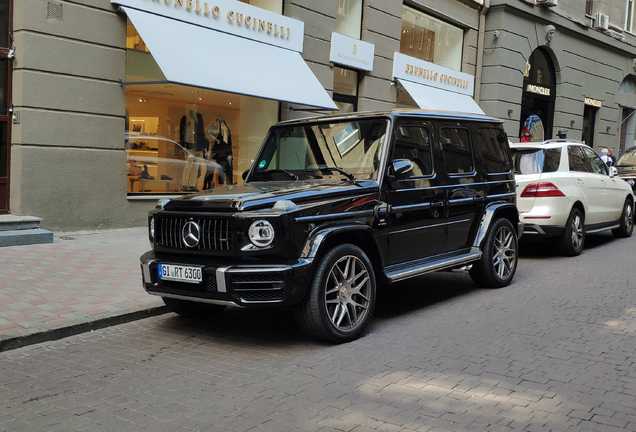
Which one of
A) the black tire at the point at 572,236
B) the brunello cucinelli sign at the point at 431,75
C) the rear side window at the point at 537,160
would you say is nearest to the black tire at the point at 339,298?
the rear side window at the point at 537,160

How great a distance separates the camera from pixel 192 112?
12438mm

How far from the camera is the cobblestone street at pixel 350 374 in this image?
3721 millimetres

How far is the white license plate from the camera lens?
5.03 m

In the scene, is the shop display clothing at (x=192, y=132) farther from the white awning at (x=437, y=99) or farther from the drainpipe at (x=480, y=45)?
the drainpipe at (x=480, y=45)

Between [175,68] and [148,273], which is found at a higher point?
[175,68]

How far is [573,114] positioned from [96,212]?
19905 millimetres

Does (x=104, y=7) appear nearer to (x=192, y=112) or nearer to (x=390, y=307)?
(x=192, y=112)

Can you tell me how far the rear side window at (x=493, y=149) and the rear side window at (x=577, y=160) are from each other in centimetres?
275

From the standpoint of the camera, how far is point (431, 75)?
18547 millimetres

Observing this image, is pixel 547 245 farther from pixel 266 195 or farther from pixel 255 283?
pixel 255 283

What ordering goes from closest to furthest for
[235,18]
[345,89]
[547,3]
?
[235,18]
[345,89]
[547,3]

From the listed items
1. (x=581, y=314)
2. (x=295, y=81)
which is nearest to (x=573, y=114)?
(x=295, y=81)

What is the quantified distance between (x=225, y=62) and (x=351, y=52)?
4542 mm

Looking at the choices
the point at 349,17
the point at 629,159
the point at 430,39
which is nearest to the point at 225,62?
the point at 349,17
